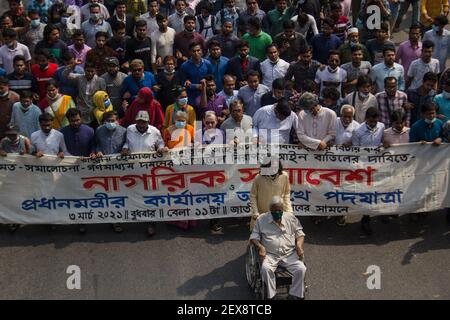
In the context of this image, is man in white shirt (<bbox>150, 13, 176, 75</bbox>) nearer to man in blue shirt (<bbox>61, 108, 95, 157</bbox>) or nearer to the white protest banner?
man in blue shirt (<bbox>61, 108, 95, 157</bbox>)

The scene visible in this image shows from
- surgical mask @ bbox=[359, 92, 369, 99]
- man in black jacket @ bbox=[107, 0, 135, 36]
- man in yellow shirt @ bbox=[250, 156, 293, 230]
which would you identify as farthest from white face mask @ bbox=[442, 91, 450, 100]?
man in black jacket @ bbox=[107, 0, 135, 36]

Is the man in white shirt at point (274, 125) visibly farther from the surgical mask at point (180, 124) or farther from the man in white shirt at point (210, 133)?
the surgical mask at point (180, 124)

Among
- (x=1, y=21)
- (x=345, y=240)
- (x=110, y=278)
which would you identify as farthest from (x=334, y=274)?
(x=1, y=21)

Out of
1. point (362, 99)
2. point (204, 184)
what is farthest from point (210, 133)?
point (362, 99)

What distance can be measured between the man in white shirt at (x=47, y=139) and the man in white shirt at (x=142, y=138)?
972mm

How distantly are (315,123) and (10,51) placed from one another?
5575 mm

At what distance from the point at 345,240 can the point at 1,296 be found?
15.5 feet

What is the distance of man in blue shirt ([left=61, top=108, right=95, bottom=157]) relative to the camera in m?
11.9

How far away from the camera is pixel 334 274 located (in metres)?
10.7

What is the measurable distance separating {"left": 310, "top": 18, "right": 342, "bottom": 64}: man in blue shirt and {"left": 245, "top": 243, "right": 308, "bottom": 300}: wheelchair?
4.87 m

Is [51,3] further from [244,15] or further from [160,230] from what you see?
[160,230]

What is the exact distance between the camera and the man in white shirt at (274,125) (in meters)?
11.9

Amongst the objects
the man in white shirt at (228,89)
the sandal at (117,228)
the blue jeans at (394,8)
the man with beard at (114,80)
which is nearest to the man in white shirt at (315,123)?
the man in white shirt at (228,89)
